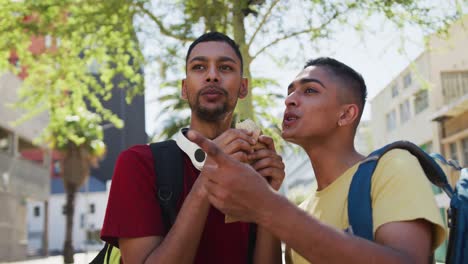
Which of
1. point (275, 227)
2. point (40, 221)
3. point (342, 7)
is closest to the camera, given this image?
point (275, 227)

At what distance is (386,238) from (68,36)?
10461 mm

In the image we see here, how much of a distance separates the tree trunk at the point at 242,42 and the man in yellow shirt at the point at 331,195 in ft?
21.1

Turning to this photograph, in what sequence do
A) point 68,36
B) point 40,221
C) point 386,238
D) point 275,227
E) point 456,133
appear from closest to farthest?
point 275,227
point 386,238
point 68,36
point 456,133
point 40,221

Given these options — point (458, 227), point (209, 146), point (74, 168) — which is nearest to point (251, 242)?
point (458, 227)

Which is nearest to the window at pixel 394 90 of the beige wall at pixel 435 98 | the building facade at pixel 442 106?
the beige wall at pixel 435 98

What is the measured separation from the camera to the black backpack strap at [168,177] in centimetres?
230

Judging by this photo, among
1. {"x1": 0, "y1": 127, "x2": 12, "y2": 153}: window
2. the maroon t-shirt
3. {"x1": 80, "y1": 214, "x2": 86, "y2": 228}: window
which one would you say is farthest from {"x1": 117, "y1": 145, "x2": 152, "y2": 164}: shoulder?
{"x1": 80, "y1": 214, "x2": 86, "y2": 228}: window

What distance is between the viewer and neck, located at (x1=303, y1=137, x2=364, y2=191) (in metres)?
2.44

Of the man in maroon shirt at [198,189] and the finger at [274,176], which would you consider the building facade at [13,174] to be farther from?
the finger at [274,176]

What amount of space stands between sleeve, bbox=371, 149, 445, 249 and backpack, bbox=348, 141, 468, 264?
0.03m

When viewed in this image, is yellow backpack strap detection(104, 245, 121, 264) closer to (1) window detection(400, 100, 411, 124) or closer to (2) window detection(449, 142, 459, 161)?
(2) window detection(449, 142, 459, 161)

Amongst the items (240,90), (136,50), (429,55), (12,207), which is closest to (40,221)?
(12,207)

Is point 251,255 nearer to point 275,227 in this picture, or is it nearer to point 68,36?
point 275,227

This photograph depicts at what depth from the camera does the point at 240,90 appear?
285 centimetres
